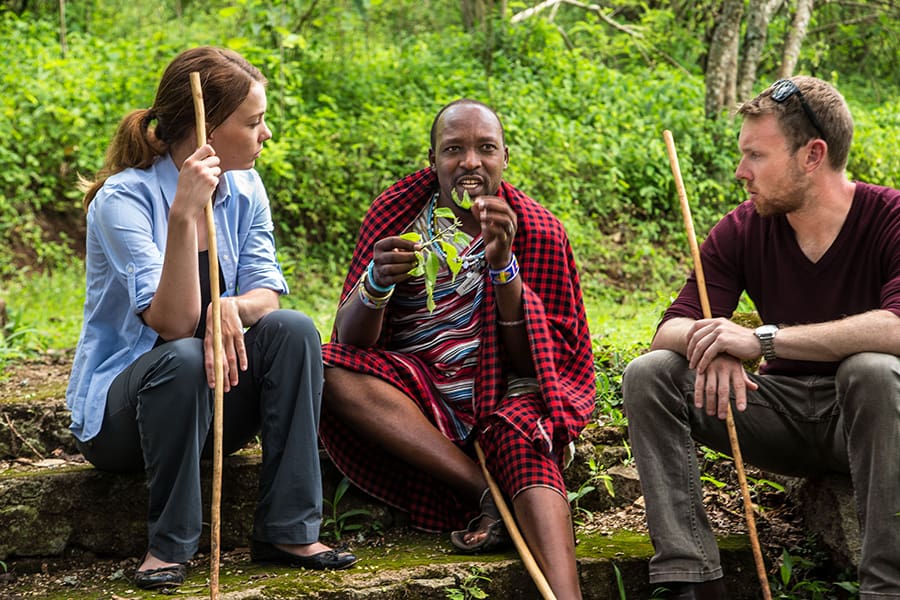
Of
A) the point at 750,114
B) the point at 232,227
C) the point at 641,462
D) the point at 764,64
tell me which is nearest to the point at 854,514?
the point at 641,462

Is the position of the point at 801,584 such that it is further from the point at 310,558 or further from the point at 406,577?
the point at 310,558

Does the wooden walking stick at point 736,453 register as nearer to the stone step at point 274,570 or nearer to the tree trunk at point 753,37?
the stone step at point 274,570

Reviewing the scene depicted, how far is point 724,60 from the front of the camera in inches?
342

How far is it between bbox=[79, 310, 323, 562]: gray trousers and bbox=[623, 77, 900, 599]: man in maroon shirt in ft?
3.25

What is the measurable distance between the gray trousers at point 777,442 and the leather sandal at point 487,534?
47 cm

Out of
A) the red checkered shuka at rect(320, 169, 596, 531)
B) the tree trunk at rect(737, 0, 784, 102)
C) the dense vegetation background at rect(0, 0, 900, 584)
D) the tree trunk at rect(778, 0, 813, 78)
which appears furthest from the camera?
the tree trunk at rect(778, 0, 813, 78)

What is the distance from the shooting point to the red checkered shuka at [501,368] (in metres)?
3.30

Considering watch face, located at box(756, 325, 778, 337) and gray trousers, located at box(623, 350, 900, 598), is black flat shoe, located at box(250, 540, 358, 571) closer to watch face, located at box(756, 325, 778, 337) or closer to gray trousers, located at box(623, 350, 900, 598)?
Result: gray trousers, located at box(623, 350, 900, 598)

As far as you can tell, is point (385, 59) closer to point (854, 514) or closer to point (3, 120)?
point (3, 120)

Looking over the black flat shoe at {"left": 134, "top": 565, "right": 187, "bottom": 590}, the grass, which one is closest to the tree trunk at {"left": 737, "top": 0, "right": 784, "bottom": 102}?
the grass

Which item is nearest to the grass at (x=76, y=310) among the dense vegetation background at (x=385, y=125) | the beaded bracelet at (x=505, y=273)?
the dense vegetation background at (x=385, y=125)

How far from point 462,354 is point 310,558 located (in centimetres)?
87

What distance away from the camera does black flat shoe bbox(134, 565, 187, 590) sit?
2885mm

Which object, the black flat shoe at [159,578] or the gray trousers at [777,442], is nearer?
the gray trousers at [777,442]
